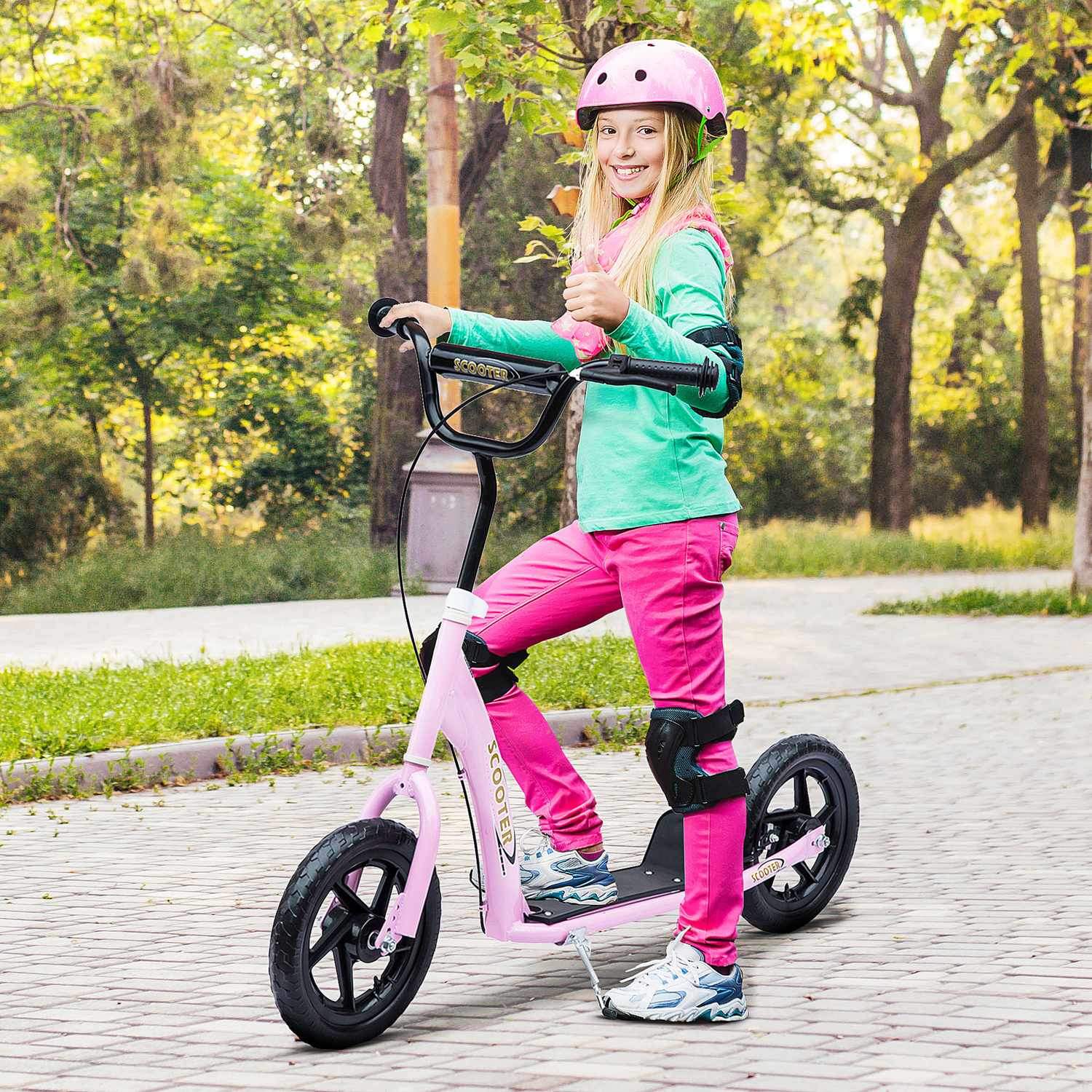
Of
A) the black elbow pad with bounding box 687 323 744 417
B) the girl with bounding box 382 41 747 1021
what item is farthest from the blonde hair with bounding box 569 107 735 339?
the black elbow pad with bounding box 687 323 744 417

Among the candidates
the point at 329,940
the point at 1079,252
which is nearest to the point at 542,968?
the point at 329,940

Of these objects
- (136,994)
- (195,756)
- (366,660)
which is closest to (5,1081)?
(136,994)

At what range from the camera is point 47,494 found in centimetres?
2044

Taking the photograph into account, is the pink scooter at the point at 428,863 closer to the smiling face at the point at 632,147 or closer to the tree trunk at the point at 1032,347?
the smiling face at the point at 632,147

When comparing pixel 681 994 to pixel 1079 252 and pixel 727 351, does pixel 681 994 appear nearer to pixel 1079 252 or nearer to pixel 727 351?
pixel 727 351

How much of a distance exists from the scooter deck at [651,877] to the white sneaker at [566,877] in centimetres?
3

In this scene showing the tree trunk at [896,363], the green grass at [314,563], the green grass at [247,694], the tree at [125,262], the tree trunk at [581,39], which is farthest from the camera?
the tree trunk at [896,363]

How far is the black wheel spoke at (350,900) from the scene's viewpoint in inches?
145

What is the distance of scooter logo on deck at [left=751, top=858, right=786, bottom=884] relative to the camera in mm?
4535

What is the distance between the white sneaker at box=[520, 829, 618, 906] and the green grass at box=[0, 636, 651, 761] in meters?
3.92

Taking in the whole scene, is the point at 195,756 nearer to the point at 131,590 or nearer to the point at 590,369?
the point at 590,369

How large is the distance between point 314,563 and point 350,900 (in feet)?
53.5

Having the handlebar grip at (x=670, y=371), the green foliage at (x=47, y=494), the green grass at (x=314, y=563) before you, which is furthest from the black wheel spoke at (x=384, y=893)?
the green foliage at (x=47, y=494)

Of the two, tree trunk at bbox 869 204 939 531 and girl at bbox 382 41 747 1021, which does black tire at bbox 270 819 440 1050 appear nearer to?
girl at bbox 382 41 747 1021
